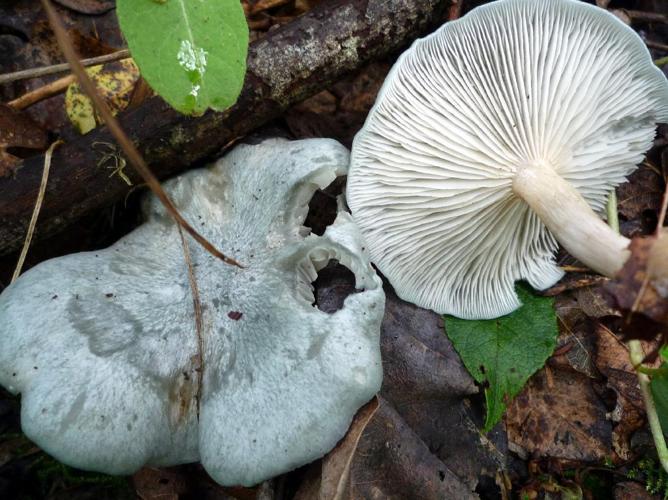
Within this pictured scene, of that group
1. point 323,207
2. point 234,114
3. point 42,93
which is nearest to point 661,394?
point 323,207

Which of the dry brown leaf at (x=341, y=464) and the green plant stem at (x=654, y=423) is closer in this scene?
the dry brown leaf at (x=341, y=464)

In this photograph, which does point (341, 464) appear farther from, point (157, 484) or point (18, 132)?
point (18, 132)

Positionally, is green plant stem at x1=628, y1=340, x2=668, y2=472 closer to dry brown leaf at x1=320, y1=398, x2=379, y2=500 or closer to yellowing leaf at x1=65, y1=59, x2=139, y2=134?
dry brown leaf at x1=320, y1=398, x2=379, y2=500

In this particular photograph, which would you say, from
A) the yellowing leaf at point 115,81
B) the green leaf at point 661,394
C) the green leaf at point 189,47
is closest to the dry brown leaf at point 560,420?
the green leaf at point 661,394

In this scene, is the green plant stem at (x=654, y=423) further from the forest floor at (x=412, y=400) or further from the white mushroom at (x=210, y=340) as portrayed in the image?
the white mushroom at (x=210, y=340)

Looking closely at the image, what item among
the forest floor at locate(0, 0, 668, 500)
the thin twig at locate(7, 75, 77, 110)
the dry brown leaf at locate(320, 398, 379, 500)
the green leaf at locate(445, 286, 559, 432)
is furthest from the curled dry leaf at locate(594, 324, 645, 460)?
the thin twig at locate(7, 75, 77, 110)
